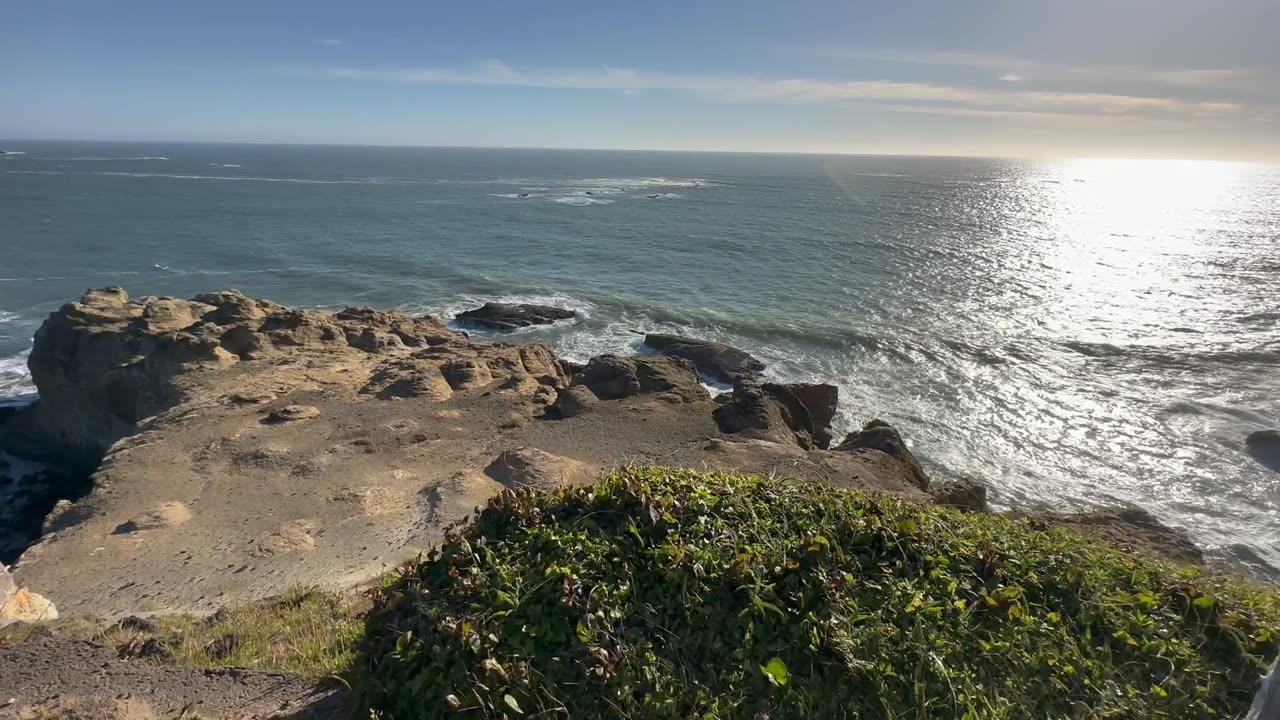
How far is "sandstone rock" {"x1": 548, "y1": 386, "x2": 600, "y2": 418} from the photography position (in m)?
20.9

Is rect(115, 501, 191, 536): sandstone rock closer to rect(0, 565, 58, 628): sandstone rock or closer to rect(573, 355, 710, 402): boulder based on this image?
rect(0, 565, 58, 628): sandstone rock

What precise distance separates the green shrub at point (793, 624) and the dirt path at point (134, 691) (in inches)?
40.7

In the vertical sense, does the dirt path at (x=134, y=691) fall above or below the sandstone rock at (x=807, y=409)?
above

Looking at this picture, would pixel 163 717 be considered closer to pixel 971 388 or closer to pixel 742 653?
pixel 742 653

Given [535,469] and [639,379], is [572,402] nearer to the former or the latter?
[639,379]

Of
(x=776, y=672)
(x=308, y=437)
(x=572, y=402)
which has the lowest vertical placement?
(x=308, y=437)

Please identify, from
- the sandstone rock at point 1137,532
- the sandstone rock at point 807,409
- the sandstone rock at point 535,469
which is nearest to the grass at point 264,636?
the sandstone rock at point 535,469

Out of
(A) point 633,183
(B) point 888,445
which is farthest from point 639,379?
(A) point 633,183

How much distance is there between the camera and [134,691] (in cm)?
552

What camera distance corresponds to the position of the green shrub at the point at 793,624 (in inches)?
173

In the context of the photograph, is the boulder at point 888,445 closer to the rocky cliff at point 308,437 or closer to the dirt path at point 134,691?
the rocky cliff at point 308,437

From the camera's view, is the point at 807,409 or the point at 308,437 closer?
the point at 308,437

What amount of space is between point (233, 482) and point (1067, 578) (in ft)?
55.3

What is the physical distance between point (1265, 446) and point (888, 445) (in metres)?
15.2
